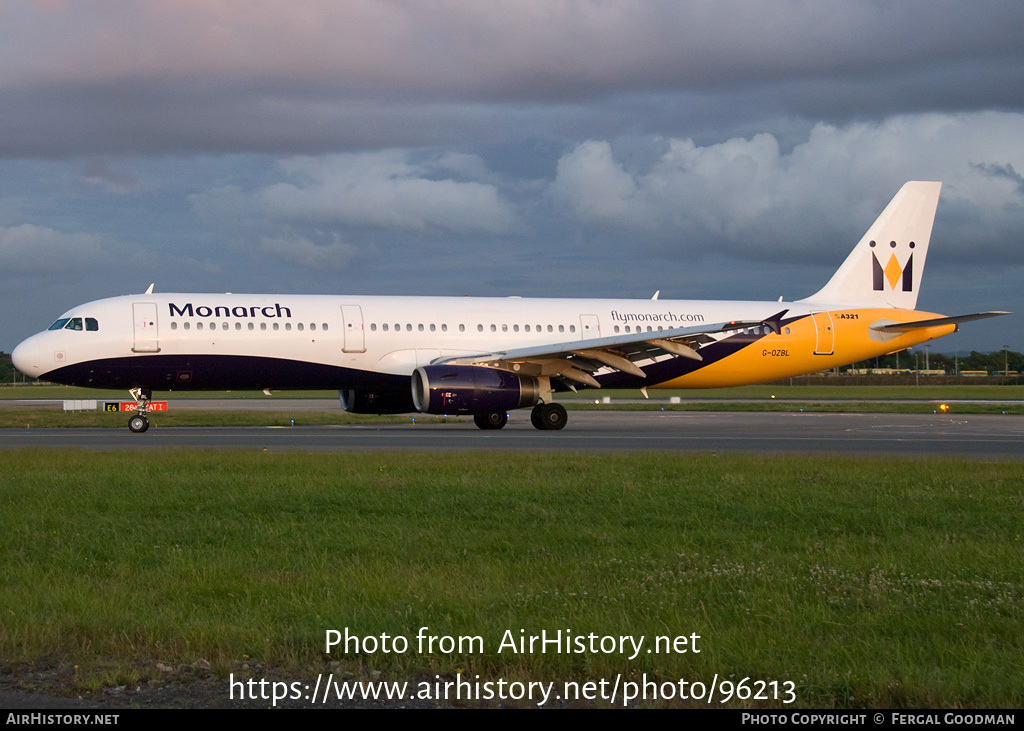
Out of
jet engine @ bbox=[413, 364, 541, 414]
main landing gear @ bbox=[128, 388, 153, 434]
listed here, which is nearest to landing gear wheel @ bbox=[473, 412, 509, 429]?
jet engine @ bbox=[413, 364, 541, 414]

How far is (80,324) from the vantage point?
78.5 feet

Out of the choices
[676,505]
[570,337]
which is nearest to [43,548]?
[676,505]

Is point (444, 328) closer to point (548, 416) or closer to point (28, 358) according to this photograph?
point (548, 416)

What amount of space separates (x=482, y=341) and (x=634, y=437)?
5833mm

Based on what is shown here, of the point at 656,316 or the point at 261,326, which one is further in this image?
the point at 656,316

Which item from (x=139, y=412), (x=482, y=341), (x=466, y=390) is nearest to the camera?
(x=466, y=390)

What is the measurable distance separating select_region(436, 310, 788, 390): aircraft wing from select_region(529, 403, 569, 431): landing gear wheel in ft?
2.84

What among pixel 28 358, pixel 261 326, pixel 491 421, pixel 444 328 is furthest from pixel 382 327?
pixel 28 358

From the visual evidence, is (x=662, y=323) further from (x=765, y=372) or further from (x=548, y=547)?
(x=548, y=547)

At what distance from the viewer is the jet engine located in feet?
76.3

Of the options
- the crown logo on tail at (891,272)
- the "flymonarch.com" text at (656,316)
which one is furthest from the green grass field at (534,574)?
the crown logo on tail at (891,272)
